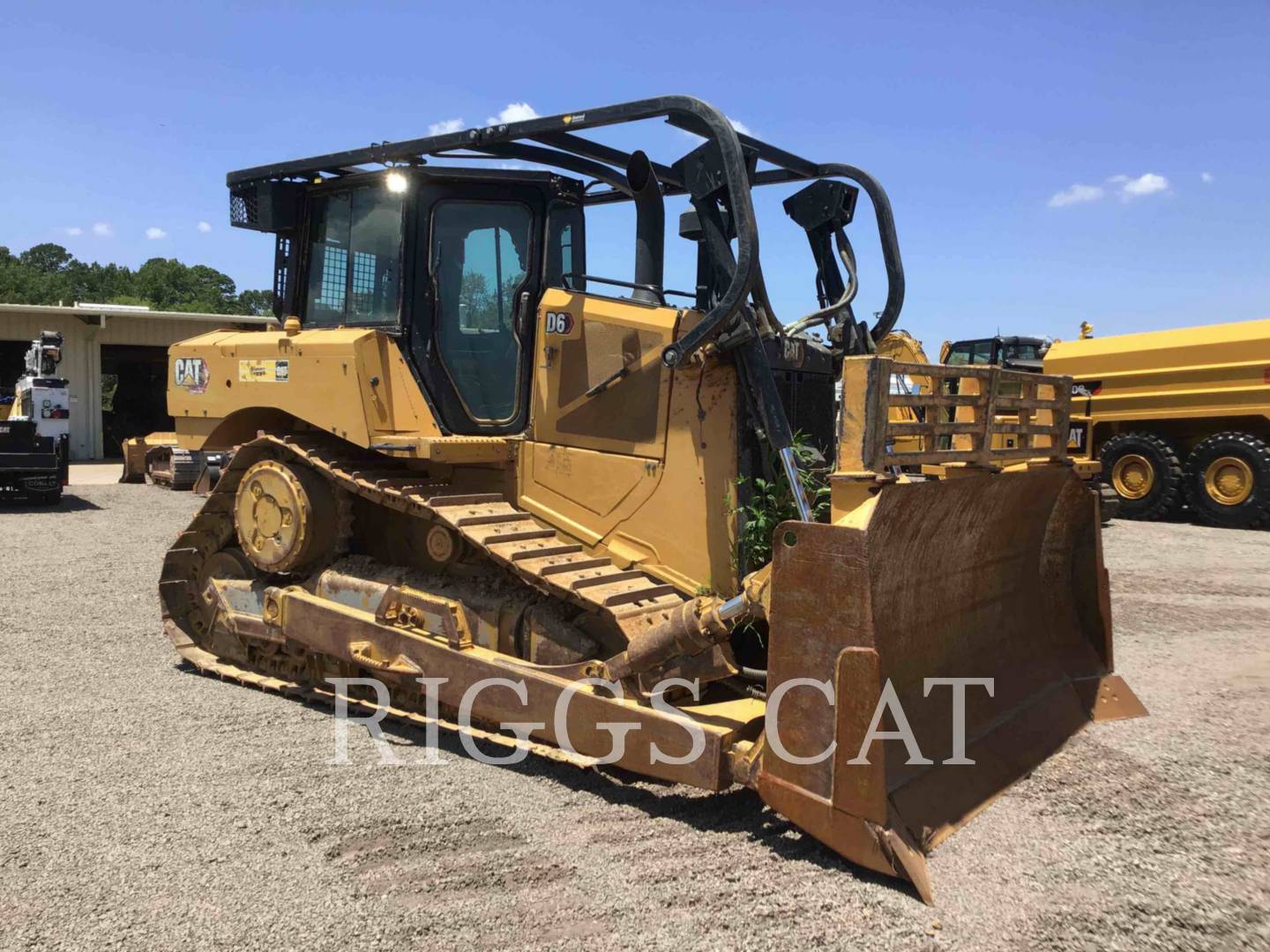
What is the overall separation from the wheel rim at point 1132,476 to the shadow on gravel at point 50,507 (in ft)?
50.2

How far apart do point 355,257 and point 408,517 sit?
4.86 feet

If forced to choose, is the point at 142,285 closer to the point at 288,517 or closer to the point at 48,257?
the point at 48,257

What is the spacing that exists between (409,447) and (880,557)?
247 centimetres

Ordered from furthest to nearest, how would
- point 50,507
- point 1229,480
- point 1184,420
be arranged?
point 50,507 < point 1184,420 < point 1229,480

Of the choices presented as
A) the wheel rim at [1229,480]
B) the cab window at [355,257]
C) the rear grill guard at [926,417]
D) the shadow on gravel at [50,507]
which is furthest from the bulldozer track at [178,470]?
the wheel rim at [1229,480]

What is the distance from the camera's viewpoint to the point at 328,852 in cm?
340

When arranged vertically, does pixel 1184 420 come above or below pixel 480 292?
below

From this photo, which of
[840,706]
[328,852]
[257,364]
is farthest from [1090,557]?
[257,364]

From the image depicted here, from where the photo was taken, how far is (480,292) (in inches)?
198

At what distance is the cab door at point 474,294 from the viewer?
4.98 meters

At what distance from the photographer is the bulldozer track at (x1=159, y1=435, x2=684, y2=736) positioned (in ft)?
13.4

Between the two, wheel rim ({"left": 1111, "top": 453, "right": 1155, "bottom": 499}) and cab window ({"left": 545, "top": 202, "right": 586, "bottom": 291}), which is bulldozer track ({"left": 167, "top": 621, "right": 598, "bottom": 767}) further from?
wheel rim ({"left": 1111, "top": 453, "right": 1155, "bottom": 499})

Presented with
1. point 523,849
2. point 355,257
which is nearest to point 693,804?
point 523,849

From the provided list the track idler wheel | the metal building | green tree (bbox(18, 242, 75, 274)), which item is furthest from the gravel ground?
green tree (bbox(18, 242, 75, 274))
